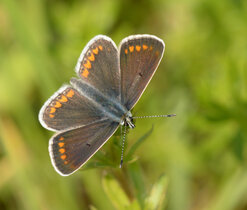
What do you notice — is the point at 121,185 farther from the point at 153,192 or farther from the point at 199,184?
the point at 199,184

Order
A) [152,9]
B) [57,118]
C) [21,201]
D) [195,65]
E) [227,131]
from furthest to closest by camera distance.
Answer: [152,9] < [195,65] < [21,201] < [227,131] < [57,118]

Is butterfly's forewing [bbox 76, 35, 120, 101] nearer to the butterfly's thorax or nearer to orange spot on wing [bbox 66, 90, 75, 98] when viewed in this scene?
the butterfly's thorax

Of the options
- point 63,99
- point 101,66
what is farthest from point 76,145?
point 101,66

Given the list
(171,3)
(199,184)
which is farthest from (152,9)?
(199,184)

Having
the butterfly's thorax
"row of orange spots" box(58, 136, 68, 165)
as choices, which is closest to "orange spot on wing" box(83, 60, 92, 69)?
the butterfly's thorax

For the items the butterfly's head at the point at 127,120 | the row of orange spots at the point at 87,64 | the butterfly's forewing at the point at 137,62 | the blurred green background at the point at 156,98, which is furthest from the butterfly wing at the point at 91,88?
the blurred green background at the point at 156,98

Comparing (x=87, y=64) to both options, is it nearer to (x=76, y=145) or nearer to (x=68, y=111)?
(x=68, y=111)

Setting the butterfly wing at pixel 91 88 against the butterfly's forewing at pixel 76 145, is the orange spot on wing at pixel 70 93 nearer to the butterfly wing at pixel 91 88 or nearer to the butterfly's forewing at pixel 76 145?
the butterfly wing at pixel 91 88
